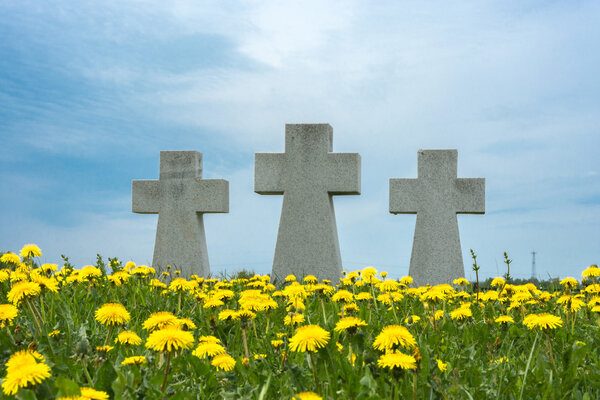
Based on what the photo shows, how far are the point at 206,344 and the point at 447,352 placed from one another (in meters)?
1.45

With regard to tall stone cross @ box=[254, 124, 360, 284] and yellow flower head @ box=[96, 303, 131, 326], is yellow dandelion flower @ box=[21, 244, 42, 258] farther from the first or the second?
tall stone cross @ box=[254, 124, 360, 284]

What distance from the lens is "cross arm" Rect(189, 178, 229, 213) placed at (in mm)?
9555

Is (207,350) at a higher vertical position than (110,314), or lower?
lower

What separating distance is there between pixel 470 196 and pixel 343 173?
7.13ft

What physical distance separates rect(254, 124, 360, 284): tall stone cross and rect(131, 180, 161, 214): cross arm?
2038mm

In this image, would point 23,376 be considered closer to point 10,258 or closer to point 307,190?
point 10,258

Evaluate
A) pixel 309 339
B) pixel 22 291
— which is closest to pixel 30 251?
pixel 22 291

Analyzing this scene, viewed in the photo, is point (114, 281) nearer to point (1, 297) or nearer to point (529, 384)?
point (1, 297)

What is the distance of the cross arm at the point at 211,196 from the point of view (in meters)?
9.55

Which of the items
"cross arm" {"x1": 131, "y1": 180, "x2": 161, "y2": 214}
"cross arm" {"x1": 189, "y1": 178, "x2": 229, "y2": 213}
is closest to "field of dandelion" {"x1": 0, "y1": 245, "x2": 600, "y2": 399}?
"cross arm" {"x1": 189, "y1": 178, "x2": 229, "y2": 213}

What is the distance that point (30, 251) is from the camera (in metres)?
5.22

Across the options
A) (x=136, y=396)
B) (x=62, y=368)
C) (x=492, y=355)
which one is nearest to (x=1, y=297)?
(x=62, y=368)

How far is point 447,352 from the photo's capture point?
319cm

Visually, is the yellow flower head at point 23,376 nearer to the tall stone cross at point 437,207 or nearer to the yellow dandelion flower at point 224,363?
the yellow dandelion flower at point 224,363
